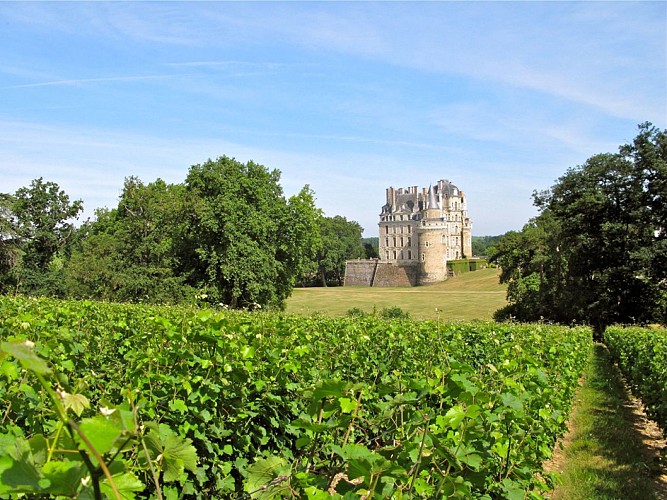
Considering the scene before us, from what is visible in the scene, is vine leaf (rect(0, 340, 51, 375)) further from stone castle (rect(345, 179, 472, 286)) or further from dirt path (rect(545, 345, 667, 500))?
stone castle (rect(345, 179, 472, 286))

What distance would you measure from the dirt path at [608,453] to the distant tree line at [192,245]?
23.2m

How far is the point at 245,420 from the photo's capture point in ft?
14.8

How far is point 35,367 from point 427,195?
362 ft

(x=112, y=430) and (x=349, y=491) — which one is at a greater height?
(x=112, y=430)

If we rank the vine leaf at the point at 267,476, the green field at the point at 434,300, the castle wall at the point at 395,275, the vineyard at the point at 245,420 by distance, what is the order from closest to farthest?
1. the vineyard at the point at 245,420
2. the vine leaf at the point at 267,476
3. the green field at the point at 434,300
4. the castle wall at the point at 395,275

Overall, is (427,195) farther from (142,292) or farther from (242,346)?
(242,346)

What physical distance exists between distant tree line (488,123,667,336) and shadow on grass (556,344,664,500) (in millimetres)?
26101

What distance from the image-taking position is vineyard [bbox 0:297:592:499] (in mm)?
1285

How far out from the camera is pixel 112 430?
3.54 feet

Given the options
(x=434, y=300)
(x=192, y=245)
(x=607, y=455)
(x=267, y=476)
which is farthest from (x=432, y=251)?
(x=267, y=476)

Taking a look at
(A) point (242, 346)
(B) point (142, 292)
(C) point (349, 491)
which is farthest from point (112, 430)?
(B) point (142, 292)

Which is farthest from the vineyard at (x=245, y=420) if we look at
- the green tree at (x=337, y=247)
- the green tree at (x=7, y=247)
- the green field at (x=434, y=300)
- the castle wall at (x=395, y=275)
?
the castle wall at (x=395, y=275)

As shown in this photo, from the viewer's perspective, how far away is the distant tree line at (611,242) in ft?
122

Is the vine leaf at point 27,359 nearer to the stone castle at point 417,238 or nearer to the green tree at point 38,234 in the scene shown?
the green tree at point 38,234
